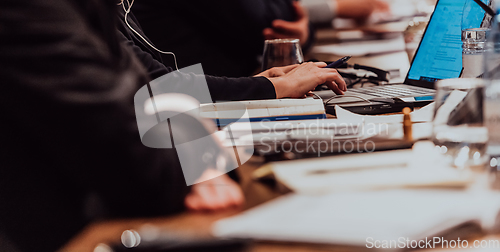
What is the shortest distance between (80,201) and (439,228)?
1.46ft

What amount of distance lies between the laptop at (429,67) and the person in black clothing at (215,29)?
53cm

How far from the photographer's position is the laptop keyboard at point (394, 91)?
112 cm

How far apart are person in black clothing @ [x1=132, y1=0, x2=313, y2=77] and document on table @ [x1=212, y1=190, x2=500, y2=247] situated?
46.7 inches

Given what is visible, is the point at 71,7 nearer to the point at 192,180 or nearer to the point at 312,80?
the point at 192,180

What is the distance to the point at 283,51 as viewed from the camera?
1283mm

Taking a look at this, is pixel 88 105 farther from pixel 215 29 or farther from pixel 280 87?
pixel 215 29

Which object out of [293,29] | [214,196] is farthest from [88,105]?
[293,29]

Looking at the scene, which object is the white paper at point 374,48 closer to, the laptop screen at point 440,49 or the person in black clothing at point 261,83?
the laptop screen at point 440,49

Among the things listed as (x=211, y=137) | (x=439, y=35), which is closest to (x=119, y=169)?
(x=211, y=137)

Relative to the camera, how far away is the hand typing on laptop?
1.11m

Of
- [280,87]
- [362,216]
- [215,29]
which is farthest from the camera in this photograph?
[215,29]

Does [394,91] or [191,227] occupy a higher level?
[191,227]

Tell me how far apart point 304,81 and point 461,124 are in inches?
21.6

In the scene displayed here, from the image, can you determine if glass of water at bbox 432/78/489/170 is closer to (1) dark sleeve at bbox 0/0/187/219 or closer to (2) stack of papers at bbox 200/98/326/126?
(2) stack of papers at bbox 200/98/326/126
